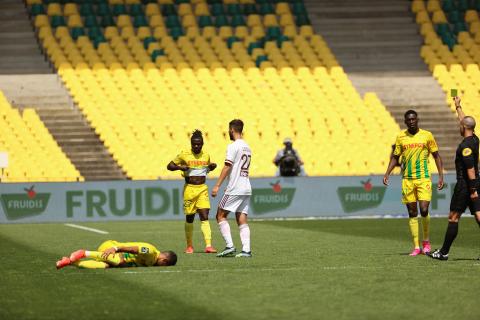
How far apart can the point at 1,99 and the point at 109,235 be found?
531 inches

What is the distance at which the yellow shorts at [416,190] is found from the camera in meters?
17.3

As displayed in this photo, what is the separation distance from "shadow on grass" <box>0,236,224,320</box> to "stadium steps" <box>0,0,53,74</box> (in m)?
24.6

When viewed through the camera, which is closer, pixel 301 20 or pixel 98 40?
pixel 98 40

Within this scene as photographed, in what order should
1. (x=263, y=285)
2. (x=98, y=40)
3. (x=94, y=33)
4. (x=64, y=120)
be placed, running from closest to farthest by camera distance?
1. (x=263, y=285)
2. (x=64, y=120)
3. (x=98, y=40)
4. (x=94, y=33)

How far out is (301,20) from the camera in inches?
1731

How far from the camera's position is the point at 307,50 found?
42125 mm

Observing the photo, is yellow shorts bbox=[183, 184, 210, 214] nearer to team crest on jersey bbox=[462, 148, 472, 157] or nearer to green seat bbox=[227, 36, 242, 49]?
team crest on jersey bbox=[462, 148, 472, 157]

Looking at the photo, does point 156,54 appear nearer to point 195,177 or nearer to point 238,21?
point 238,21

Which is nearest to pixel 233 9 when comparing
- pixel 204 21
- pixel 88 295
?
pixel 204 21

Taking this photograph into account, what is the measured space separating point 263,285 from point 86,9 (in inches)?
1205

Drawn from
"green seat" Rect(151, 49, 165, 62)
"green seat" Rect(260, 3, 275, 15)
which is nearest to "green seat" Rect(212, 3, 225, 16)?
"green seat" Rect(260, 3, 275, 15)

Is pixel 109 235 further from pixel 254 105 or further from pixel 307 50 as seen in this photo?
pixel 307 50

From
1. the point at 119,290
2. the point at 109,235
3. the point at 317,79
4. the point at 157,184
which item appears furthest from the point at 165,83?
the point at 119,290

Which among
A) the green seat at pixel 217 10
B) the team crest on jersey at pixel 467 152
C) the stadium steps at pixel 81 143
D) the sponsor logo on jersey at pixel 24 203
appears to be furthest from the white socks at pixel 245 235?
the green seat at pixel 217 10
